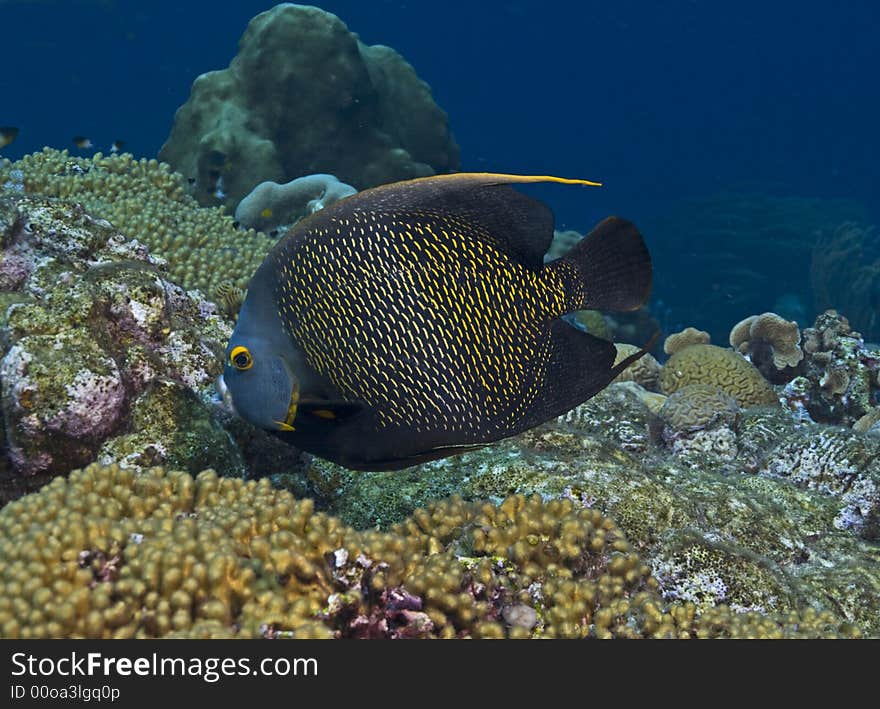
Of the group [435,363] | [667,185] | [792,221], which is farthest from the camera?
[667,185]

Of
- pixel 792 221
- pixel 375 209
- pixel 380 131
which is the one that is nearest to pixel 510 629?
pixel 375 209

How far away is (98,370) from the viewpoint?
10.0 feet

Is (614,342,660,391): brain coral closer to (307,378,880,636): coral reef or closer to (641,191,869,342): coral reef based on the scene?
(307,378,880,636): coral reef

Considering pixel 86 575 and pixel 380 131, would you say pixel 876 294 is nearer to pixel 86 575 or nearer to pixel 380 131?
pixel 380 131

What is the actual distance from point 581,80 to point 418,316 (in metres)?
108

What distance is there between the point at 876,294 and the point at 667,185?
71.6 metres

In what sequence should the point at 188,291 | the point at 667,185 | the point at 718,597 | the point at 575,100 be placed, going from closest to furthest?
the point at 718,597, the point at 188,291, the point at 667,185, the point at 575,100

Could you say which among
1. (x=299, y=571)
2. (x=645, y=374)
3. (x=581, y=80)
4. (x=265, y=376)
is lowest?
(x=299, y=571)

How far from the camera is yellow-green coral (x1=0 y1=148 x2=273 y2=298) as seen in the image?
592cm

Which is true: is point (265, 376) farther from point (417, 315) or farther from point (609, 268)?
point (609, 268)

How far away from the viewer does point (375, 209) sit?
2.14 meters

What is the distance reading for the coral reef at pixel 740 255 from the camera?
29438 mm

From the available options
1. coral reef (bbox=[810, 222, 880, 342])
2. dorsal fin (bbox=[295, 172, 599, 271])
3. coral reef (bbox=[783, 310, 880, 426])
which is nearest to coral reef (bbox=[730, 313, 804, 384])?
coral reef (bbox=[783, 310, 880, 426])

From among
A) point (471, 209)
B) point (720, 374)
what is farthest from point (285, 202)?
point (471, 209)
